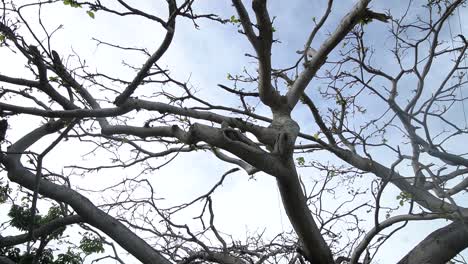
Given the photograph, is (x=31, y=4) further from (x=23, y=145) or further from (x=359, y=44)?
(x=359, y=44)

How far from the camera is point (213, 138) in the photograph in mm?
3729

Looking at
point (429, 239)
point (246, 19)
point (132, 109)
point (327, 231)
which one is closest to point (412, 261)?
point (429, 239)

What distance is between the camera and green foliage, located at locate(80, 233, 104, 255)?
6129 millimetres

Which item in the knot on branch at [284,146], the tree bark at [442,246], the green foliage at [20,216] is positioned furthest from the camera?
the green foliage at [20,216]

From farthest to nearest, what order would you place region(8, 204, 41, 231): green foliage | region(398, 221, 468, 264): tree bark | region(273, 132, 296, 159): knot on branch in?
region(8, 204, 41, 231): green foliage → region(398, 221, 468, 264): tree bark → region(273, 132, 296, 159): knot on branch

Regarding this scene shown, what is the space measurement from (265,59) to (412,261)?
2372 millimetres

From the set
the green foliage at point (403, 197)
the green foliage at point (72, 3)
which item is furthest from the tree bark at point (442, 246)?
the green foliage at point (72, 3)

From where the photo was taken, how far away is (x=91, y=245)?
6258 mm

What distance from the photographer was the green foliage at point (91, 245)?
6.13 metres

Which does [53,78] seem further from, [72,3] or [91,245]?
[91,245]

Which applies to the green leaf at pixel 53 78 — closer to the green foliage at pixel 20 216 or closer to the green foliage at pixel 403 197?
the green foliage at pixel 20 216

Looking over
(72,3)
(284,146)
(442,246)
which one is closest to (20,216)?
(72,3)

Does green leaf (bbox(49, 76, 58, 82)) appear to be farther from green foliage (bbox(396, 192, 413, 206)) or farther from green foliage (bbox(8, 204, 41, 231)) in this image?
green foliage (bbox(396, 192, 413, 206))

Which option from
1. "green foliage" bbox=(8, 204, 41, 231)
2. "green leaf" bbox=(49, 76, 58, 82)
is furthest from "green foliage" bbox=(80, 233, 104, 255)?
"green leaf" bbox=(49, 76, 58, 82)
